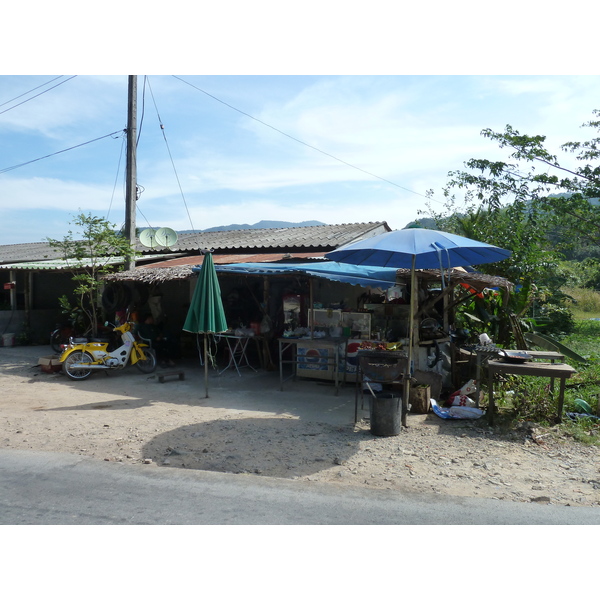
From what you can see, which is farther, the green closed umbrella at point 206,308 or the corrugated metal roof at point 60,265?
the corrugated metal roof at point 60,265

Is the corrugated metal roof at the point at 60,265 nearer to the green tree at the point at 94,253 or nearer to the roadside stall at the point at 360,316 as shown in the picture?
the green tree at the point at 94,253

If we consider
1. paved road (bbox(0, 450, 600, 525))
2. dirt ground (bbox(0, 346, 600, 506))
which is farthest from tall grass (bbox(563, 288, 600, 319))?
paved road (bbox(0, 450, 600, 525))

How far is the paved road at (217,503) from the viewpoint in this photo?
3.93m

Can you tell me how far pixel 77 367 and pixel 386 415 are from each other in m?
6.58

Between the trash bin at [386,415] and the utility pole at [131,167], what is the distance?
8.03 meters

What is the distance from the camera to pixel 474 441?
20.3 ft

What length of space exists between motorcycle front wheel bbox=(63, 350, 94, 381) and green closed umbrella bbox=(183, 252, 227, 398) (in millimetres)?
3128

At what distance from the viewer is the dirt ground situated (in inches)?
196

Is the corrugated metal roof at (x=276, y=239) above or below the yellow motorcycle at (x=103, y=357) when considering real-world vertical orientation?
above

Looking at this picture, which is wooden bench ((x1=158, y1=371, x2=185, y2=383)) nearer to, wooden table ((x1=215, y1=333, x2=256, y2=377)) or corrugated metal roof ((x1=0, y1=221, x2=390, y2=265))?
wooden table ((x1=215, y1=333, x2=256, y2=377))

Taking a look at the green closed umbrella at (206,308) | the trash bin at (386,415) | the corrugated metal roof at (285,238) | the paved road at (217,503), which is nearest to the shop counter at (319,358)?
the green closed umbrella at (206,308)

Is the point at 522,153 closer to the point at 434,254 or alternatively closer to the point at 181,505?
the point at 434,254

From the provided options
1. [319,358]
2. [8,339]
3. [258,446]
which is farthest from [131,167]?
[258,446]

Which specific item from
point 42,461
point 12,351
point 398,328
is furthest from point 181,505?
point 12,351
